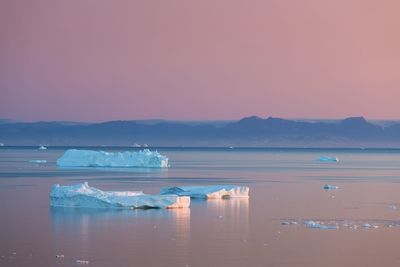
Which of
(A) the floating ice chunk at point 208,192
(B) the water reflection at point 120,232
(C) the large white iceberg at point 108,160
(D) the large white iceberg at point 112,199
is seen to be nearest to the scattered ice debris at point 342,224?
(B) the water reflection at point 120,232

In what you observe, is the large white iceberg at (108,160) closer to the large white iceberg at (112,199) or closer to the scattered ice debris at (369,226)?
the large white iceberg at (112,199)

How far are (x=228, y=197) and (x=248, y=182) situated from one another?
36.9 ft

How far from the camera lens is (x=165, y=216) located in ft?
73.0

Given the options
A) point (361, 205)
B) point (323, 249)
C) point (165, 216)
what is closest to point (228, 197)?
point (361, 205)

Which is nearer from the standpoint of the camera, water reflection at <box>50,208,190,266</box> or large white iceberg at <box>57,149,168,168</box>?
water reflection at <box>50,208,190,266</box>

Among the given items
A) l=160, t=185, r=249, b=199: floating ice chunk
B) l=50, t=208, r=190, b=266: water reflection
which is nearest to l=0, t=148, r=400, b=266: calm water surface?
l=50, t=208, r=190, b=266: water reflection

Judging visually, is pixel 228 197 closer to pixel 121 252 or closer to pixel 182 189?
pixel 182 189

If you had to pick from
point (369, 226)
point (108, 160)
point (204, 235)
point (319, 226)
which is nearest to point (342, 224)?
point (369, 226)

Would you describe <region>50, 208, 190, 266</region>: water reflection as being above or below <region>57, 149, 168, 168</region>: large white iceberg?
below

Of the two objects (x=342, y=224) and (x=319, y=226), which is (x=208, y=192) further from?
(x=319, y=226)

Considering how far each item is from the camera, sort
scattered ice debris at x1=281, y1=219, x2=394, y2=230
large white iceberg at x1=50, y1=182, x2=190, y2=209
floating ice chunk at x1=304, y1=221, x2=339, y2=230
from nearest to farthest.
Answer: floating ice chunk at x1=304, y1=221, x2=339, y2=230, scattered ice debris at x1=281, y1=219, x2=394, y2=230, large white iceberg at x1=50, y1=182, x2=190, y2=209

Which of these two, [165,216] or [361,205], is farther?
[361,205]

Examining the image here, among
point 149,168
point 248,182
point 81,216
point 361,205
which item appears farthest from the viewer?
point 149,168

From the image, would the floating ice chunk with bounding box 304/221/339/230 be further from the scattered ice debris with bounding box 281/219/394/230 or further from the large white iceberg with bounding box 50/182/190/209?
the large white iceberg with bounding box 50/182/190/209
